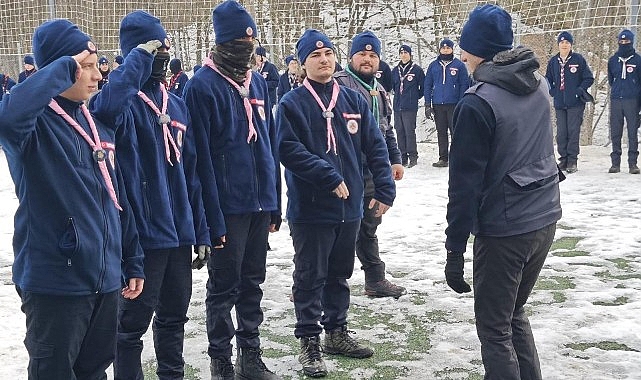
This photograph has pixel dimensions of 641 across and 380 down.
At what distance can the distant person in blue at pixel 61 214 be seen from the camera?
2.63 m

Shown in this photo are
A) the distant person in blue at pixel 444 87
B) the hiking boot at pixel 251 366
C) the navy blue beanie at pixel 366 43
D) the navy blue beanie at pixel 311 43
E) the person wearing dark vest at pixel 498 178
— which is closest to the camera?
the person wearing dark vest at pixel 498 178

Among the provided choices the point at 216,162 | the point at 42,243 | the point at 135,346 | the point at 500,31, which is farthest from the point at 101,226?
the point at 500,31

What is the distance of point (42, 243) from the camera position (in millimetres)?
2639

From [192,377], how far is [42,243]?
171cm

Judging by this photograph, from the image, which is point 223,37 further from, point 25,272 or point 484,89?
point 25,272

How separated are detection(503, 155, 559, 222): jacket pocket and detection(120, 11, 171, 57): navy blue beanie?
5.71 feet

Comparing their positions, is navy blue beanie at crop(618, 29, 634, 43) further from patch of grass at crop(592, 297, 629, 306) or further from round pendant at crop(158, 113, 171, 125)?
round pendant at crop(158, 113, 171, 125)

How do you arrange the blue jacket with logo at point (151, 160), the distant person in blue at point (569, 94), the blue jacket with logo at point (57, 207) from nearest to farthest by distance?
1. the blue jacket with logo at point (57, 207)
2. the blue jacket with logo at point (151, 160)
3. the distant person in blue at point (569, 94)

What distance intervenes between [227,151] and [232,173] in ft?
0.40

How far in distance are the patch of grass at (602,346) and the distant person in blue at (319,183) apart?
1244mm

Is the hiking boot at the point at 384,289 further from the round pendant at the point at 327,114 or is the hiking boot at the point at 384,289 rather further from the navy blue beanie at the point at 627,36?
the navy blue beanie at the point at 627,36

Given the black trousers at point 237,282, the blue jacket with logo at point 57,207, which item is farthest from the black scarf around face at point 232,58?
the blue jacket with logo at point 57,207

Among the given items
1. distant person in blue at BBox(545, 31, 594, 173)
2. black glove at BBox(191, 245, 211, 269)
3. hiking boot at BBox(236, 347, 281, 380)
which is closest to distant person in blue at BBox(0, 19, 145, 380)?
black glove at BBox(191, 245, 211, 269)

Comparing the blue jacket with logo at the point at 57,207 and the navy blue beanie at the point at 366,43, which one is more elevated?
the navy blue beanie at the point at 366,43
